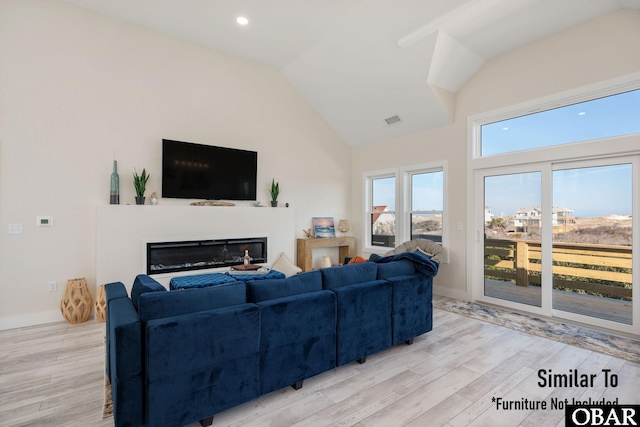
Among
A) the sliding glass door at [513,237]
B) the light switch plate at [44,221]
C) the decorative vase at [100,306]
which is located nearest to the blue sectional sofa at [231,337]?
the decorative vase at [100,306]

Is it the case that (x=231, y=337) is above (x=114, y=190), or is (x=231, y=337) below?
below

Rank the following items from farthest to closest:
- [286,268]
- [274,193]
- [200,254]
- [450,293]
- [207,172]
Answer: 1. [274,193]
2. [450,293]
3. [207,172]
4. [200,254]
5. [286,268]

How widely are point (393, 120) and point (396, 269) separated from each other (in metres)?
3.38

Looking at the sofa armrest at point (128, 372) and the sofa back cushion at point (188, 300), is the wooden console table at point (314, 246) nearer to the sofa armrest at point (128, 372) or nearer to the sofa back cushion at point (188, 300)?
the sofa back cushion at point (188, 300)

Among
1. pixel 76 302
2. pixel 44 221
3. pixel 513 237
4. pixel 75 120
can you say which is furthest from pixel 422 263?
pixel 75 120

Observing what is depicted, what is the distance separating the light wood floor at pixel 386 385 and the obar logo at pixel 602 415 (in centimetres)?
8

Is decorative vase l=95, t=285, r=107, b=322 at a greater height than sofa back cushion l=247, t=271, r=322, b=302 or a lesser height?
lesser

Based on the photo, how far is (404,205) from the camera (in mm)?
5863

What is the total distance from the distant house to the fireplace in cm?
383

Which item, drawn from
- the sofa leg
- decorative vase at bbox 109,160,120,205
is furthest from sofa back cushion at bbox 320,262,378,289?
decorative vase at bbox 109,160,120,205

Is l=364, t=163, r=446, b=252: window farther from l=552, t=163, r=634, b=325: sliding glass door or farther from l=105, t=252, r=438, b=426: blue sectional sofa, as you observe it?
l=105, t=252, r=438, b=426: blue sectional sofa

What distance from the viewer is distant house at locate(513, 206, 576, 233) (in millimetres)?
3863

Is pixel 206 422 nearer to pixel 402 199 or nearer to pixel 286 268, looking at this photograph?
pixel 286 268

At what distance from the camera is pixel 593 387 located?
94.4 inches
